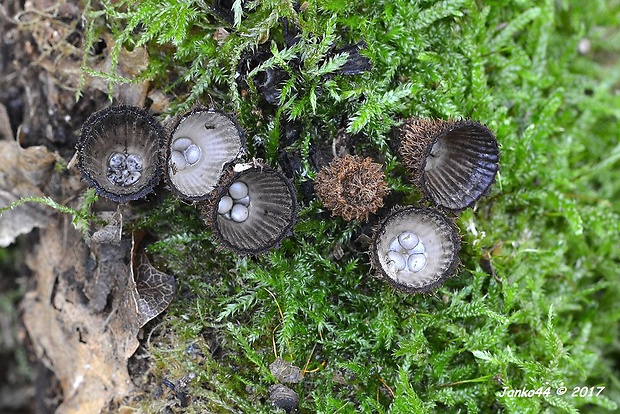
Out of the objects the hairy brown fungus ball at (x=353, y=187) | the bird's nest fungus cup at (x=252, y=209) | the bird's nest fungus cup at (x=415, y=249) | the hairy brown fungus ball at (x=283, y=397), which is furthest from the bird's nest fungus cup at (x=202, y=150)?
the hairy brown fungus ball at (x=283, y=397)

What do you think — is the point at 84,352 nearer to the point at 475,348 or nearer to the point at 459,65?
the point at 475,348

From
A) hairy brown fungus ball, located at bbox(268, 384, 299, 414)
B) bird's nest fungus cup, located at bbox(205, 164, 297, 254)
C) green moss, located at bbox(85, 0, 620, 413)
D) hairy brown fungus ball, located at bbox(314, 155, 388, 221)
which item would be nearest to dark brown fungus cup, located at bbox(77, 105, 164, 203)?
green moss, located at bbox(85, 0, 620, 413)

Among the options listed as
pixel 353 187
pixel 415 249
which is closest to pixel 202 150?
pixel 353 187

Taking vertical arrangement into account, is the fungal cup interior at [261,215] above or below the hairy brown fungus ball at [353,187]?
below

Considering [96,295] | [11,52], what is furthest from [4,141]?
[96,295]

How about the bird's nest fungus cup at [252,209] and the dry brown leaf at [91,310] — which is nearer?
the bird's nest fungus cup at [252,209]

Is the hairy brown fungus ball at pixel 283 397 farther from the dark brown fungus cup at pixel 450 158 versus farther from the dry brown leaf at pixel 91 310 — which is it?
the dark brown fungus cup at pixel 450 158
